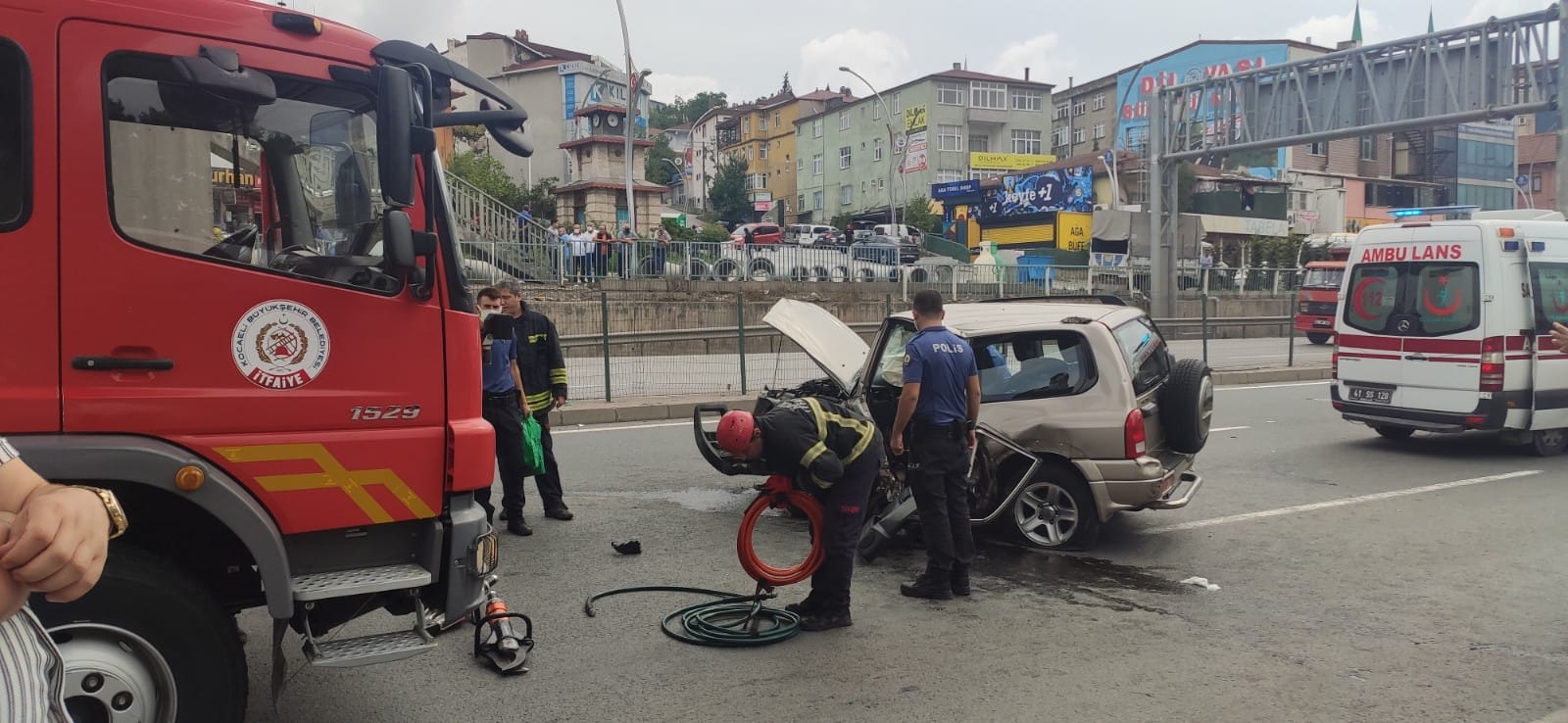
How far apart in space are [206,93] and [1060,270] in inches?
1047

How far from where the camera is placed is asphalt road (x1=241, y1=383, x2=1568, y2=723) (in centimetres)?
421

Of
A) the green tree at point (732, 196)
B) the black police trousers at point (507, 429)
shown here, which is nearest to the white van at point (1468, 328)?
the black police trousers at point (507, 429)

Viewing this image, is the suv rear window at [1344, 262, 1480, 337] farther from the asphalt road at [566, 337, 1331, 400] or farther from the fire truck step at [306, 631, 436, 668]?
the fire truck step at [306, 631, 436, 668]

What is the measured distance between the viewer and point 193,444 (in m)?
3.26

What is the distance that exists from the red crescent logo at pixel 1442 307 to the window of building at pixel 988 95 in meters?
63.0

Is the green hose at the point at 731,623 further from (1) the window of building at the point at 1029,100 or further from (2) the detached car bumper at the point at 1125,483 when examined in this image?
(1) the window of building at the point at 1029,100

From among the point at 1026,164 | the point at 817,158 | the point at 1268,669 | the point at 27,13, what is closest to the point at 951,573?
the point at 1268,669

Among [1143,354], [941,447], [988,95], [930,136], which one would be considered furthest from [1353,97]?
[988,95]

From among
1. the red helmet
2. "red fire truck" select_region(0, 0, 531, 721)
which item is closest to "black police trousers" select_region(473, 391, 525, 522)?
the red helmet

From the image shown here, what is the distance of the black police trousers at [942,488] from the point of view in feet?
18.3

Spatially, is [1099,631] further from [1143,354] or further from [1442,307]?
[1442,307]

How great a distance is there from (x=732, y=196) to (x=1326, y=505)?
77.4 meters

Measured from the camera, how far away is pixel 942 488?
5594 millimetres

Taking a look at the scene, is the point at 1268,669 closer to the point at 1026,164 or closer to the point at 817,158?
the point at 1026,164
